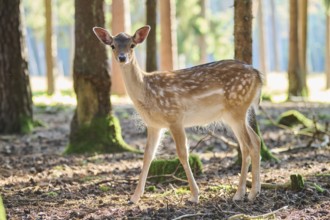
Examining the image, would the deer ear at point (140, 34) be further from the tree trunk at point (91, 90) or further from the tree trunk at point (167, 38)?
the tree trunk at point (167, 38)

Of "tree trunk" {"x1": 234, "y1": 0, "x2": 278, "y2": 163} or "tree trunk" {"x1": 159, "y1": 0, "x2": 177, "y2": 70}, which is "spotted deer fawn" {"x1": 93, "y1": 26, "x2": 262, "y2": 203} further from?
"tree trunk" {"x1": 159, "y1": 0, "x2": 177, "y2": 70}

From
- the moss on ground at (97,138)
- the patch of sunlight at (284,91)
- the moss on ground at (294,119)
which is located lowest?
the patch of sunlight at (284,91)

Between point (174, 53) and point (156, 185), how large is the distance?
45.1 feet

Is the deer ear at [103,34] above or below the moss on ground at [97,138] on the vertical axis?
above

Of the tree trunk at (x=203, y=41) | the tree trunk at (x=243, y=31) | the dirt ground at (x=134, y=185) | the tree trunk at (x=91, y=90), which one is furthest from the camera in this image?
the tree trunk at (x=203, y=41)

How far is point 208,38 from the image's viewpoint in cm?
4125

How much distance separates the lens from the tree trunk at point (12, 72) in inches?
488

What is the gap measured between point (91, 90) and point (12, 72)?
3062 mm

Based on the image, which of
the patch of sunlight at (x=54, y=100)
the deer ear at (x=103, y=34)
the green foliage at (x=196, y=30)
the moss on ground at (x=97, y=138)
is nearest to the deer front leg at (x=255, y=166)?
the deer ear at (x=103, y=34)

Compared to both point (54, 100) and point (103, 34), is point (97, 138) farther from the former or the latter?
point (54, 100)

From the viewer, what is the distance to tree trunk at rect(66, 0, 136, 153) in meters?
10.1

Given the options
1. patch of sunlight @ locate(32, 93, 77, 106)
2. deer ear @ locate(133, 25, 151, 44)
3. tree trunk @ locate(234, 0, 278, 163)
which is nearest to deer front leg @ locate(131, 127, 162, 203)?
deer ear @ locate(133, 25, 151, 44)

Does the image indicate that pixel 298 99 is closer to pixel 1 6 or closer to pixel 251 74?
pixel 1 6

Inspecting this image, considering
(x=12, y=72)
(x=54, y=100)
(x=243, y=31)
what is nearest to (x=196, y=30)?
(x=54, y=100)
